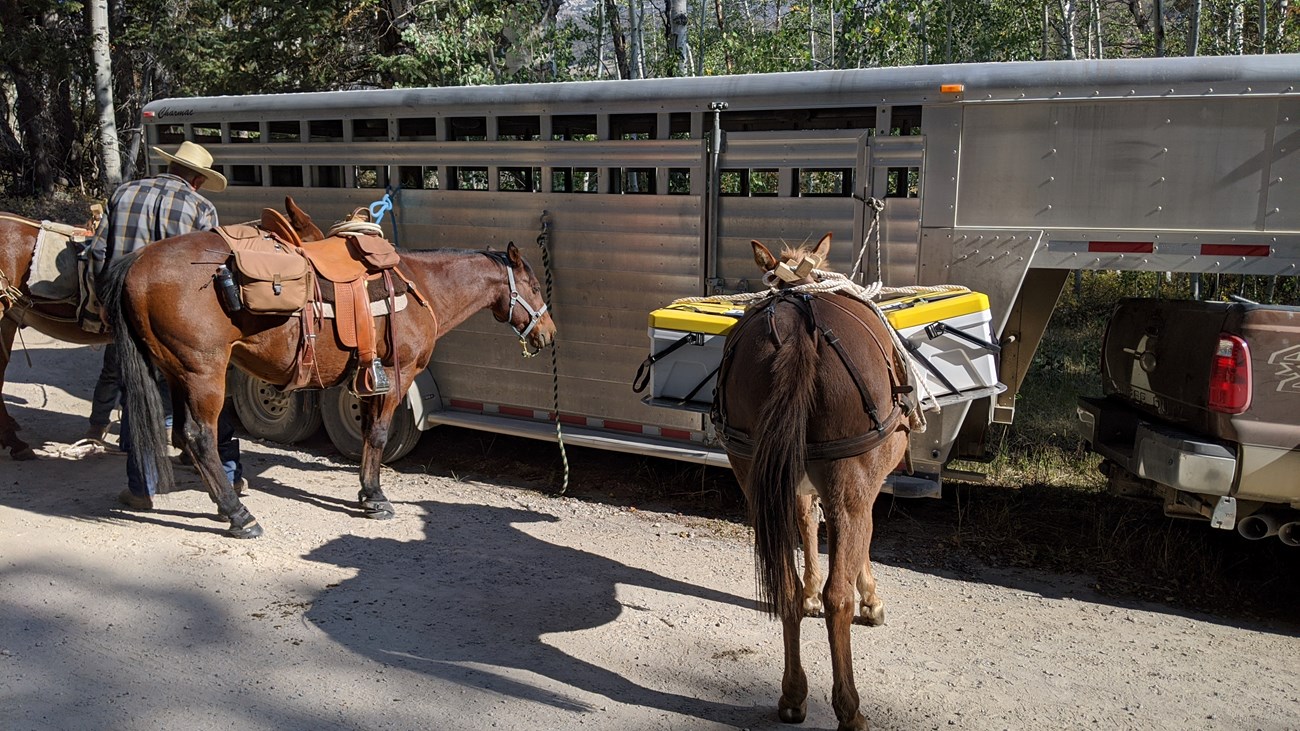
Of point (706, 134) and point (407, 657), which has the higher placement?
point (706, 134)

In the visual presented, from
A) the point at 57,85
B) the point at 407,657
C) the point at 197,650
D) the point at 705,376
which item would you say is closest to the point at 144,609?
the point at 197,650

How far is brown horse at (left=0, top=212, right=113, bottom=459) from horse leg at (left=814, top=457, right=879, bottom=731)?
596cm

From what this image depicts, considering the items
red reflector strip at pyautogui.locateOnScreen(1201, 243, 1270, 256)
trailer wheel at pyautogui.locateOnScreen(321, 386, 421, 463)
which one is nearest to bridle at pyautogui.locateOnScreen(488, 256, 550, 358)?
trailer wheel at pyautogui.locateOnScreen(321, 386, 421, 463)

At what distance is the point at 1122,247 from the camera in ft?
18.7

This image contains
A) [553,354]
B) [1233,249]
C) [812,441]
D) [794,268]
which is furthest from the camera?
[553,354]

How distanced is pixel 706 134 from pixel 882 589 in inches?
123

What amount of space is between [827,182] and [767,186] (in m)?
0.48

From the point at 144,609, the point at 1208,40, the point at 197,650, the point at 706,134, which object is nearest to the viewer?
the point at 197,650

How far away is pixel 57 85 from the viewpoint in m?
20.7

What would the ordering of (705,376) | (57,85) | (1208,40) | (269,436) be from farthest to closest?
(57,85), (1208,40), (269,436), (705,376)

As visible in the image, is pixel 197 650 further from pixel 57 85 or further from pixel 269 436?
pixel 57 85

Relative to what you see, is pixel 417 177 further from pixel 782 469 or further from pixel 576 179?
→ pixel 782 469

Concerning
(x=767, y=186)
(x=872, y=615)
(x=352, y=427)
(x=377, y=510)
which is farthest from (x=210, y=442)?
(x=767, y=186)

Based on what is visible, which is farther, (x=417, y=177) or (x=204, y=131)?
(x=204, y=131)
